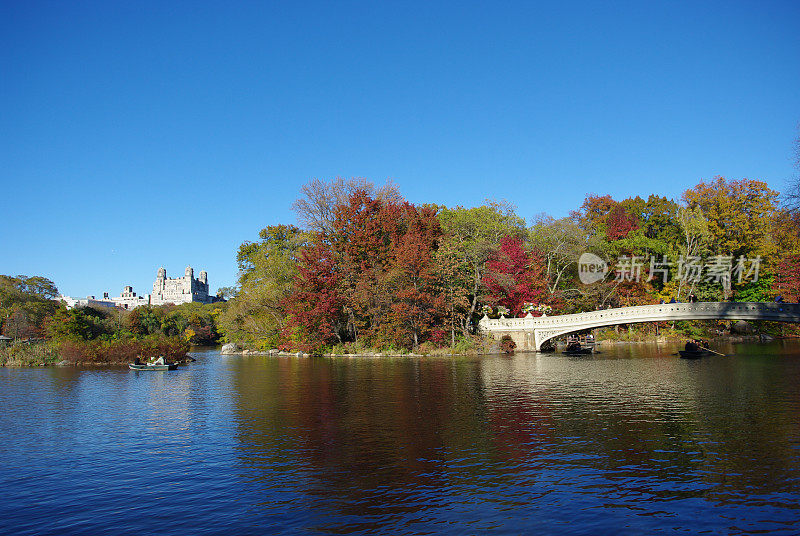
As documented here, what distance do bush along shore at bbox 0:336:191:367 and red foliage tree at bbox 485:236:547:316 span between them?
106 feet

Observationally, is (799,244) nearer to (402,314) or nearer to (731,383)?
(731,383)

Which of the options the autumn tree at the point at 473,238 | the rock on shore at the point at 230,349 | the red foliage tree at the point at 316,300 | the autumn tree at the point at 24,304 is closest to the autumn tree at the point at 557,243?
the autumn tree at the point at 473,238

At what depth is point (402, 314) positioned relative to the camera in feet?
152

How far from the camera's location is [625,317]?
4253cm

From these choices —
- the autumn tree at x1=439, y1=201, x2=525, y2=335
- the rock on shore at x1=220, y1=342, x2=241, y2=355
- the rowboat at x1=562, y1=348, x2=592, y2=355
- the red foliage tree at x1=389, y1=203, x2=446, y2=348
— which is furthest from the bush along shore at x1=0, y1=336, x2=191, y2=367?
the rowboat at x1=562, y1=348, x2=592, y2=355

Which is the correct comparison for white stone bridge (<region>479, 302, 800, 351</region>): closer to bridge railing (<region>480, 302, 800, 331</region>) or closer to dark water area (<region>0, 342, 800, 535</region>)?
bridge railing (<region>480, 302, 800, 331</region>)

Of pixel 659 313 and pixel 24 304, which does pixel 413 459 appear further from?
pixel 24 304

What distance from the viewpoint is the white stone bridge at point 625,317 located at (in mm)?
35969

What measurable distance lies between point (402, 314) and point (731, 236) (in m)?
39.8

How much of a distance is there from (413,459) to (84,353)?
43101 millimetres

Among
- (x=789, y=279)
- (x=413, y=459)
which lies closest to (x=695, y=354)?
(x=789, y=279)

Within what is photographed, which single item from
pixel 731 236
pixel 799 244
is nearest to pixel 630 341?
pixel 731 236

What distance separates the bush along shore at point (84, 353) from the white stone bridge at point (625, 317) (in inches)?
1265

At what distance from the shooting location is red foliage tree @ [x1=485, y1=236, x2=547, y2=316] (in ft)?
161
